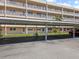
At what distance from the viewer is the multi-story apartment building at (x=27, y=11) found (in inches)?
1483

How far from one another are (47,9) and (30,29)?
8722 millimetres

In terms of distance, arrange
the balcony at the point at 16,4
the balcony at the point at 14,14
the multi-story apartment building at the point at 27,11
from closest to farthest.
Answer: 1. the multi-story apartment building at the point at 27,11
2. the balcony at the point at 14,14
3. the balcony at the point at 16,4

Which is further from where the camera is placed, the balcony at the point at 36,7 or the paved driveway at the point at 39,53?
the balcony at the point at 36,7

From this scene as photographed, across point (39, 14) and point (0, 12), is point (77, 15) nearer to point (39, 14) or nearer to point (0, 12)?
point (39, 14)

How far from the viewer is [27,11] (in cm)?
4328

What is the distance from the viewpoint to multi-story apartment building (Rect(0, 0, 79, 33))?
37672 millimetres

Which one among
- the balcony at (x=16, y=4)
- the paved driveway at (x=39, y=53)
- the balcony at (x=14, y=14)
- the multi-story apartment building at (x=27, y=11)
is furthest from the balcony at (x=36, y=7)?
the paved driveway at (x=39, y=53)

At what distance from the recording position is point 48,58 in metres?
10.7

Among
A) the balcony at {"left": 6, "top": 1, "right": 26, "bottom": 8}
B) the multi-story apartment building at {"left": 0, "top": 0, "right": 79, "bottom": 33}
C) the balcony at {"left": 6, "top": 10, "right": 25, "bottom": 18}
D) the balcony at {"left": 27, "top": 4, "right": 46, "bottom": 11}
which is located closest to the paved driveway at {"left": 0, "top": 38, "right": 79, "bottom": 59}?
the multi-story apartment building at {"left": 0, "top": 0, "right": 79, "bottom": 33}

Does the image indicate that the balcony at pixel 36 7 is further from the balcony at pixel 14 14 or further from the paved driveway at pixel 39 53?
A: the paved driveway at pixel 39 53

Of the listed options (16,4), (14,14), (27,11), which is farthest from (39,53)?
(27,11)

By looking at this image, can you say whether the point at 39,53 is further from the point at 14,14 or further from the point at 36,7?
the point at 36,7

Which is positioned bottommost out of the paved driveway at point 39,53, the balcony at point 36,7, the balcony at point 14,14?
the paved driveway at point 39,53

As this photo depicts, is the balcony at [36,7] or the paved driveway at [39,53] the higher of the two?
the balcony at [36,7]
